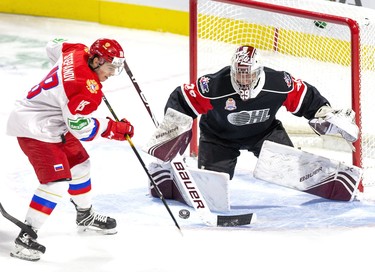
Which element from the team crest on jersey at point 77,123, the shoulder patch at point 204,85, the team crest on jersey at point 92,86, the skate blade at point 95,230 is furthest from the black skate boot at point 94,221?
the shoulder patch at point 204,85

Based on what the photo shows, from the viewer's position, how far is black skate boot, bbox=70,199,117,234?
165 inches

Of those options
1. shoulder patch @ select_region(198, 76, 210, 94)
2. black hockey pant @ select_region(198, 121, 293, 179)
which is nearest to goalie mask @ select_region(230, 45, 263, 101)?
shoulder patch @ select_region(198, 76, 210, 94)

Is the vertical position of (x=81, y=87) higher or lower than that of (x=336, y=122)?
higher

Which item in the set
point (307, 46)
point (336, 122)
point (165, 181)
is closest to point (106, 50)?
point (165, 181)

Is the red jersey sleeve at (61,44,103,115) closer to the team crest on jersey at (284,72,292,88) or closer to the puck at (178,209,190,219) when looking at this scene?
the puck at (178,209,190,219)

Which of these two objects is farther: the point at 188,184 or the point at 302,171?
the point at 302,171

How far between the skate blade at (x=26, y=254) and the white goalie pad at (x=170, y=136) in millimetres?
826

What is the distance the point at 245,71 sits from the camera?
14.0 ft

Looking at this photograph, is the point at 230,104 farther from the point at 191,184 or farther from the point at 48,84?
the point at 48,84

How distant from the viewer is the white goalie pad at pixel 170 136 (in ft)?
14.6

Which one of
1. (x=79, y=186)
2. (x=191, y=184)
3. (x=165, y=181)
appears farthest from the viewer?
(x=165, y=181)

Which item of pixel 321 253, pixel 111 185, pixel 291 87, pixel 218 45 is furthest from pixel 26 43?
pixel 321 253

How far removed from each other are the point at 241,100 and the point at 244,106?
0.04 meters

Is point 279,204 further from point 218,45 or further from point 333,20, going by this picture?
point 218,45
